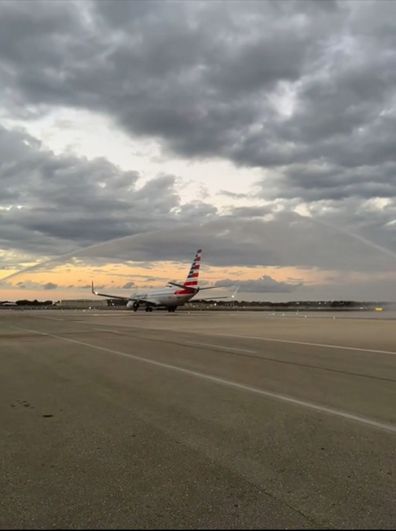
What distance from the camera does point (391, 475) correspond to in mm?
5711

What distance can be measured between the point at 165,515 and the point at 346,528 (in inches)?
60.5

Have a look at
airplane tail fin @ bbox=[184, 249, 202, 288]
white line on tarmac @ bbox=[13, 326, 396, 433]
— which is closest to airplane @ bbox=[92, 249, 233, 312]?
airplane tail fin @ bbox=[184, 249, 202, 288]

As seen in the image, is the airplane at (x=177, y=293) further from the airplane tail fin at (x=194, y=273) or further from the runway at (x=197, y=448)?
the runway at (x=197, y=448)

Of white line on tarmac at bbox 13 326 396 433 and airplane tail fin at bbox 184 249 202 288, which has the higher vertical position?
airplane tail fin at bbox 184 249 202 288

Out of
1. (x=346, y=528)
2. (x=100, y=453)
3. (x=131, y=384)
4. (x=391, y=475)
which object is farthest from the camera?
(x=131, y=384)

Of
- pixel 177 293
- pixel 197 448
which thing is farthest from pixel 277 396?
pixel 177 293

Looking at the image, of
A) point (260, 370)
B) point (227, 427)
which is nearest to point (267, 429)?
point (227, 427)

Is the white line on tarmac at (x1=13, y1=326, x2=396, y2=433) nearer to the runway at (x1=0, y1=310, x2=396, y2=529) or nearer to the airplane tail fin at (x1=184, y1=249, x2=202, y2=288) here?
the runway at (x1=0, y1=310, x2=396, y2=529)

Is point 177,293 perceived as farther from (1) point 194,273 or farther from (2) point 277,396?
(2) point 277,396

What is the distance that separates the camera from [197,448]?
6.65 meters

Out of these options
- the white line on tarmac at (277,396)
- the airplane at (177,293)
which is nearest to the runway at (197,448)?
the white line on tarmac at (277,396)

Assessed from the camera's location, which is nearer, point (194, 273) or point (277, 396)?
point (277, 396)

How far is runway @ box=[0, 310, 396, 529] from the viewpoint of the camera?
4781 millimetres

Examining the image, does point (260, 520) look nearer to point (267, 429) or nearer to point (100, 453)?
point (100, 453)
